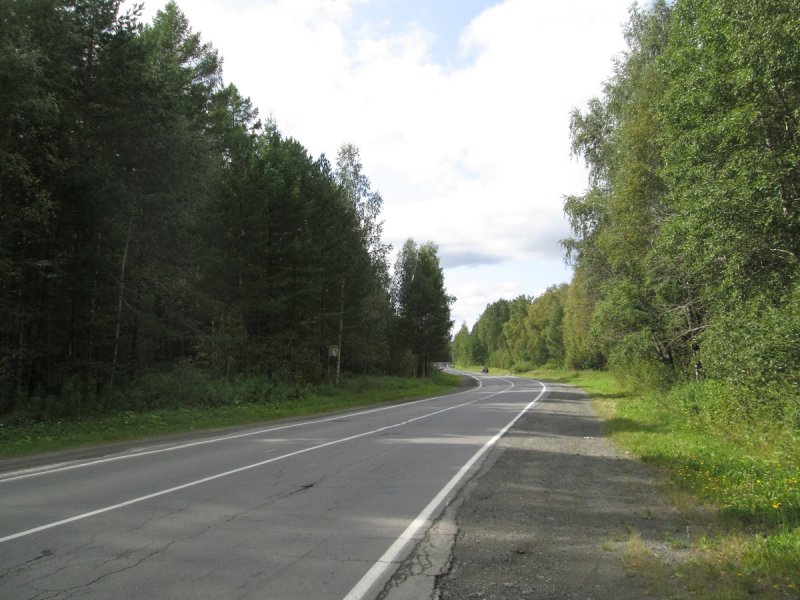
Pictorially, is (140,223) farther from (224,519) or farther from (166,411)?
(224,519)

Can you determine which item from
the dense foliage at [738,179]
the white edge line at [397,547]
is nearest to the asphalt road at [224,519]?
the white edge line at [397,547]

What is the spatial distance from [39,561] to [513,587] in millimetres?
4261

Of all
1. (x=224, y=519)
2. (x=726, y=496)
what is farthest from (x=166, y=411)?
(x=726, y=496)

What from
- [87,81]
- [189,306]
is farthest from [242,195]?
[87,81]

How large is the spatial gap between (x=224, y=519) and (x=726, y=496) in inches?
254

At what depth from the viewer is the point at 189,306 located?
1054 inches

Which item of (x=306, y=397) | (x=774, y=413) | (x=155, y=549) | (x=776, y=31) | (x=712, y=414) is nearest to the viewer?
(x=155, y=549)

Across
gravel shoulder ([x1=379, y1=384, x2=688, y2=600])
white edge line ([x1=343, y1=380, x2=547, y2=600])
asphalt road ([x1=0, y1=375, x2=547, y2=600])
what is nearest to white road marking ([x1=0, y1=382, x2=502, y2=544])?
asphalt road ([x1=0, y1=375, x2=547, y2=600])

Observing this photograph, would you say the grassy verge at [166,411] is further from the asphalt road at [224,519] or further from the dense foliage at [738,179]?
the dense foliage at [738,179]

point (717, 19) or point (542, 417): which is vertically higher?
point (717, 19)

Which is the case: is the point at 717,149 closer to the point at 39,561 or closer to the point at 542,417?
the point at 542,417

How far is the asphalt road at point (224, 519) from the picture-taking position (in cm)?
437

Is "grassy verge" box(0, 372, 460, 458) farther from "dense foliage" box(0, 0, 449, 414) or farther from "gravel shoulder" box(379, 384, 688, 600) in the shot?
"gravel shoulder" box(379, 384, 688, 600)

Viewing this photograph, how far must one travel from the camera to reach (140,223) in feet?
67.4
